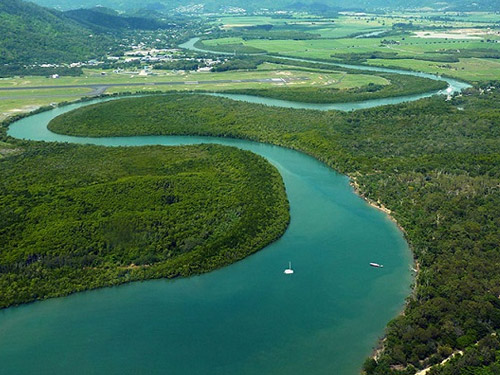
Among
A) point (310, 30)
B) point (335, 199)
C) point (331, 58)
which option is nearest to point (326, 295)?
point (335, 199)

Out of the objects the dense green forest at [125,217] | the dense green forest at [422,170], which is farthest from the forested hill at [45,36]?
the dense green forest at [125,217]

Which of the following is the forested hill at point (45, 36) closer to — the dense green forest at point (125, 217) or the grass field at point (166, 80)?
the grass field at point (166, 80)

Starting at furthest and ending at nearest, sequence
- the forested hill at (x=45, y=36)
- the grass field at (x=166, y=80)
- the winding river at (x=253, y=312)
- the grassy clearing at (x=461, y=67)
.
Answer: the forested hill at (x=45, y=36), the grassy clearing at (x=461, y=67), the grass field at (x=166, y=80), the winding river at (x=253, y=312)

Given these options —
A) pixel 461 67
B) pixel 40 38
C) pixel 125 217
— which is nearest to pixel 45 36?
pixel 40 38

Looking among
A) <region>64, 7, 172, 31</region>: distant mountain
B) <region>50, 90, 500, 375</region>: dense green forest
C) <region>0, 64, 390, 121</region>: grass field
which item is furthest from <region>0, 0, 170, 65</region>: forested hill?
<region>50, 90, 500, 375</region>: dense green forest

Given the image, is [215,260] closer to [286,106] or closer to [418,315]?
[418,315]

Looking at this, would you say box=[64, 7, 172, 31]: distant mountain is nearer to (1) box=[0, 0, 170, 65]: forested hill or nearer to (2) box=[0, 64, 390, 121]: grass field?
(1) box=[0, 0, 170, 65]: forested hill

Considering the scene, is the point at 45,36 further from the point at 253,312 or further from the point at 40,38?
the point at 253,312
